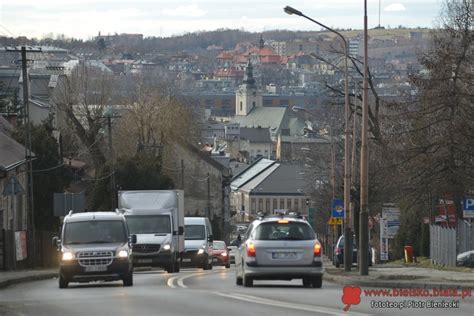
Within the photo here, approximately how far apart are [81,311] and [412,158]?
110 feet

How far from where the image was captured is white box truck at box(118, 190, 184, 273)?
4612 centimetres

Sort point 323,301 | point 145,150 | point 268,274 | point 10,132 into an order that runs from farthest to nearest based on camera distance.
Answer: point 145,150 < point 10,132 < point 268,274 < point 323,301

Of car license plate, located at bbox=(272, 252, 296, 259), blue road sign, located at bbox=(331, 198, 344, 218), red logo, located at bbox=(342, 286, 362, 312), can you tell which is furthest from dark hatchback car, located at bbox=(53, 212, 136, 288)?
blue road sign, located at bbox=(331, 198, 344, 218)

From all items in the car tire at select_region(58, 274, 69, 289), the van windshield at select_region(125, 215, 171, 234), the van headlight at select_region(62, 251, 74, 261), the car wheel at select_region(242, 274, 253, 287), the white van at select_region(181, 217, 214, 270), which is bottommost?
the white van at select_region(181, 217, 214, 270)

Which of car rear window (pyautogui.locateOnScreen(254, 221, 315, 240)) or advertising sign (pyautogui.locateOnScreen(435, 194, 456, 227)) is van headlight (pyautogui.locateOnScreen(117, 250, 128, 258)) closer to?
car rear window (pyautogui.locateOnScreen(254, 221, 315, 240))

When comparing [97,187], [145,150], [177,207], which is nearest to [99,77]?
[145,150]

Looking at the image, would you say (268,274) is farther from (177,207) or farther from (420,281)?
(177,207)

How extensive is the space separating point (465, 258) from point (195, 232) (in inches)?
447

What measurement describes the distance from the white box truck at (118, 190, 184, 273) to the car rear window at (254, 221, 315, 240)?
15477 mm

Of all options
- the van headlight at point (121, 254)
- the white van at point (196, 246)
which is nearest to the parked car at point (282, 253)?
the van headlight at point (121, 254)

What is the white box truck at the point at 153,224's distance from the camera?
4612 cm

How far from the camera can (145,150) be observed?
94250 mm

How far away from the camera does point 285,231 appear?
30.7 meters

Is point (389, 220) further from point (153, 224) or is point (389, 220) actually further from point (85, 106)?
point (85, 106)
